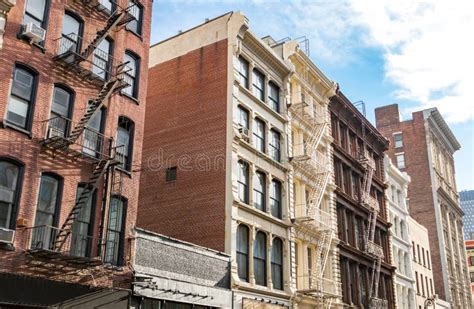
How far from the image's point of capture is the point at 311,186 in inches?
1447

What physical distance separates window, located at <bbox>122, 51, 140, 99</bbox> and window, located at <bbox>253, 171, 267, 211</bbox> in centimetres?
936

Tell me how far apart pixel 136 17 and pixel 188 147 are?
7.99 m

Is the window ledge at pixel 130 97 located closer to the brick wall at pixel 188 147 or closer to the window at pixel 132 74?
the window at pixel 132 74

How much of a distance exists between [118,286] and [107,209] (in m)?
3.00

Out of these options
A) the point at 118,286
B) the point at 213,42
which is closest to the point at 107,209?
the point at 118,286

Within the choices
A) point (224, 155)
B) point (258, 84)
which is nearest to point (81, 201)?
point (224, 155)

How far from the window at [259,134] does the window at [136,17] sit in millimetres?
9408

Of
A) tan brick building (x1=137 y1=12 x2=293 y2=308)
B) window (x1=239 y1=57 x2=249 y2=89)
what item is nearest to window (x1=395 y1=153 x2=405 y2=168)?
tan brick building (x1=137 y1=12 x2=293 y2=308)

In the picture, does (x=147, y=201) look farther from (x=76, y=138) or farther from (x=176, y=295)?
(x=76, y=138)

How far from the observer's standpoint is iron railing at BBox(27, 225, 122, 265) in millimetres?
18016

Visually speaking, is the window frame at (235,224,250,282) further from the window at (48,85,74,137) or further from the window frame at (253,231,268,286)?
the window at (48,85,74,137)

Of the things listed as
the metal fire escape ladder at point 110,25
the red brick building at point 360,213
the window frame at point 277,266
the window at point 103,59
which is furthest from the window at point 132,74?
the red brick building at point 360,213

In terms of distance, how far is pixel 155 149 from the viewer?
31.8 m

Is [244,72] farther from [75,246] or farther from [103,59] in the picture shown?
[75,246]
